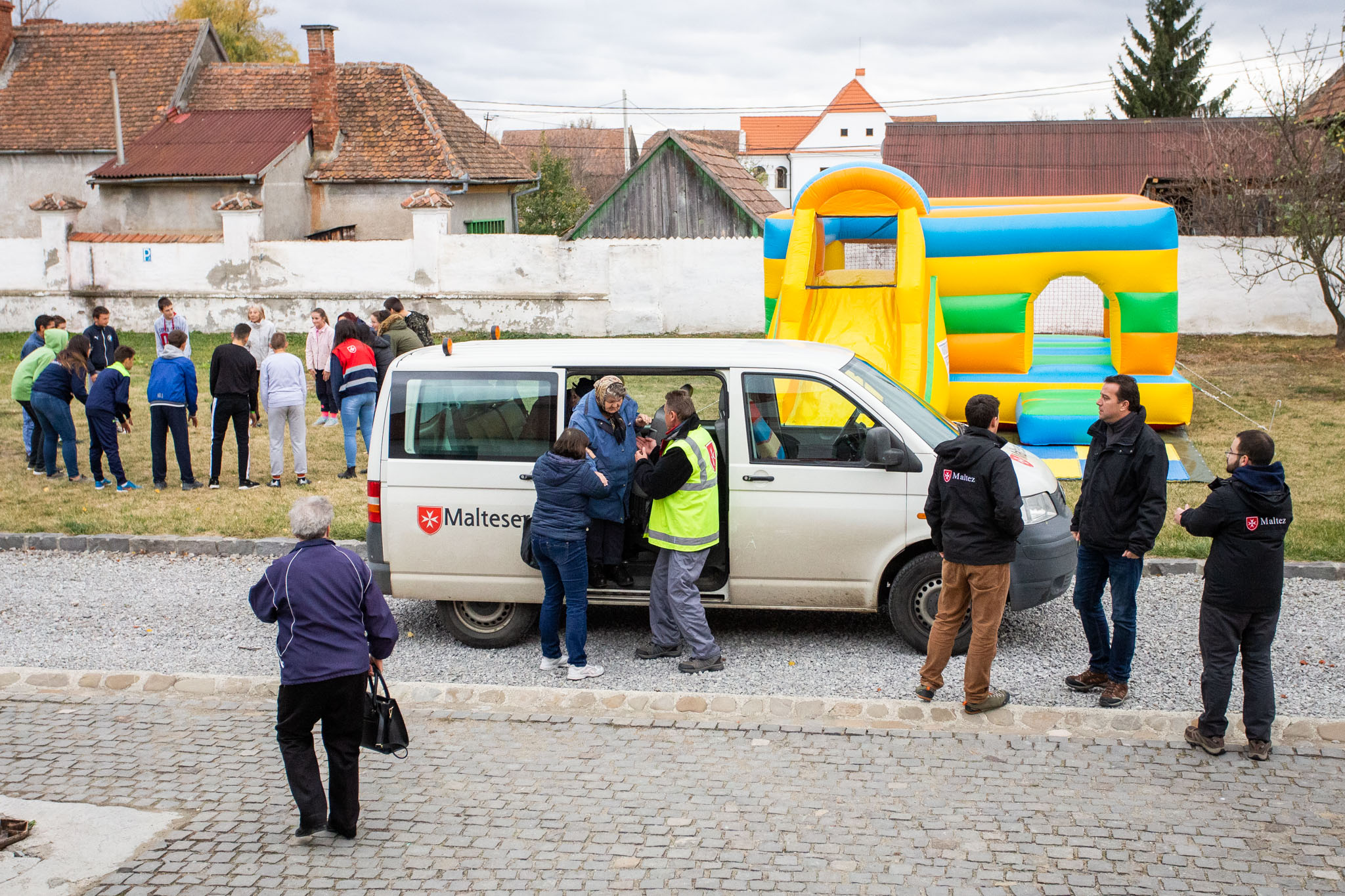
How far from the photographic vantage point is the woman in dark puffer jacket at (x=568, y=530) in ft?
21.7

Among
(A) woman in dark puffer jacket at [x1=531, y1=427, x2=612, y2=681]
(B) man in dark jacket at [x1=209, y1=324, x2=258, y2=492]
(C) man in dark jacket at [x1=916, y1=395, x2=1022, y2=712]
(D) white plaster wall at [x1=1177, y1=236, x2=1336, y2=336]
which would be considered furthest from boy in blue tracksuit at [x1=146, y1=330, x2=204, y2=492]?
(D) white plaster wall at [x1=1177, y1=236, x2=1336, y2=336]

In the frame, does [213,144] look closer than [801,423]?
No

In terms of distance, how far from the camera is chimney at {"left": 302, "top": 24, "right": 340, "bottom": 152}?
85.1ft

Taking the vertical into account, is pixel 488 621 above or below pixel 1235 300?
below

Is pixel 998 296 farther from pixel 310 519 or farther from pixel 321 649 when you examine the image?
pixel 321 649

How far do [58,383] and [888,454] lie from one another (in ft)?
29.1

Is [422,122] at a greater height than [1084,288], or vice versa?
[422,122]

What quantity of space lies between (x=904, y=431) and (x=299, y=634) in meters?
3.86

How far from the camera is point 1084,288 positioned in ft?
79.2

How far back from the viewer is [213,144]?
26188 millimetres

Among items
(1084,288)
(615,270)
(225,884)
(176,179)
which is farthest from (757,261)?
(225,884)

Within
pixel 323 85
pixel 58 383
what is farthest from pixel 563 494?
pixel 323 85

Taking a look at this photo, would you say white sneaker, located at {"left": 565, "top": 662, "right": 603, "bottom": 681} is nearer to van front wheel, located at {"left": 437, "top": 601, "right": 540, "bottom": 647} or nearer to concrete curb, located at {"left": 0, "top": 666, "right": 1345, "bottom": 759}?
concrete curb, located at {"left": 0, "top": 666, "right": 1345, "bottom": 759}

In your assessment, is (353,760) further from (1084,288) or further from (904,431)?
(1084,288)
